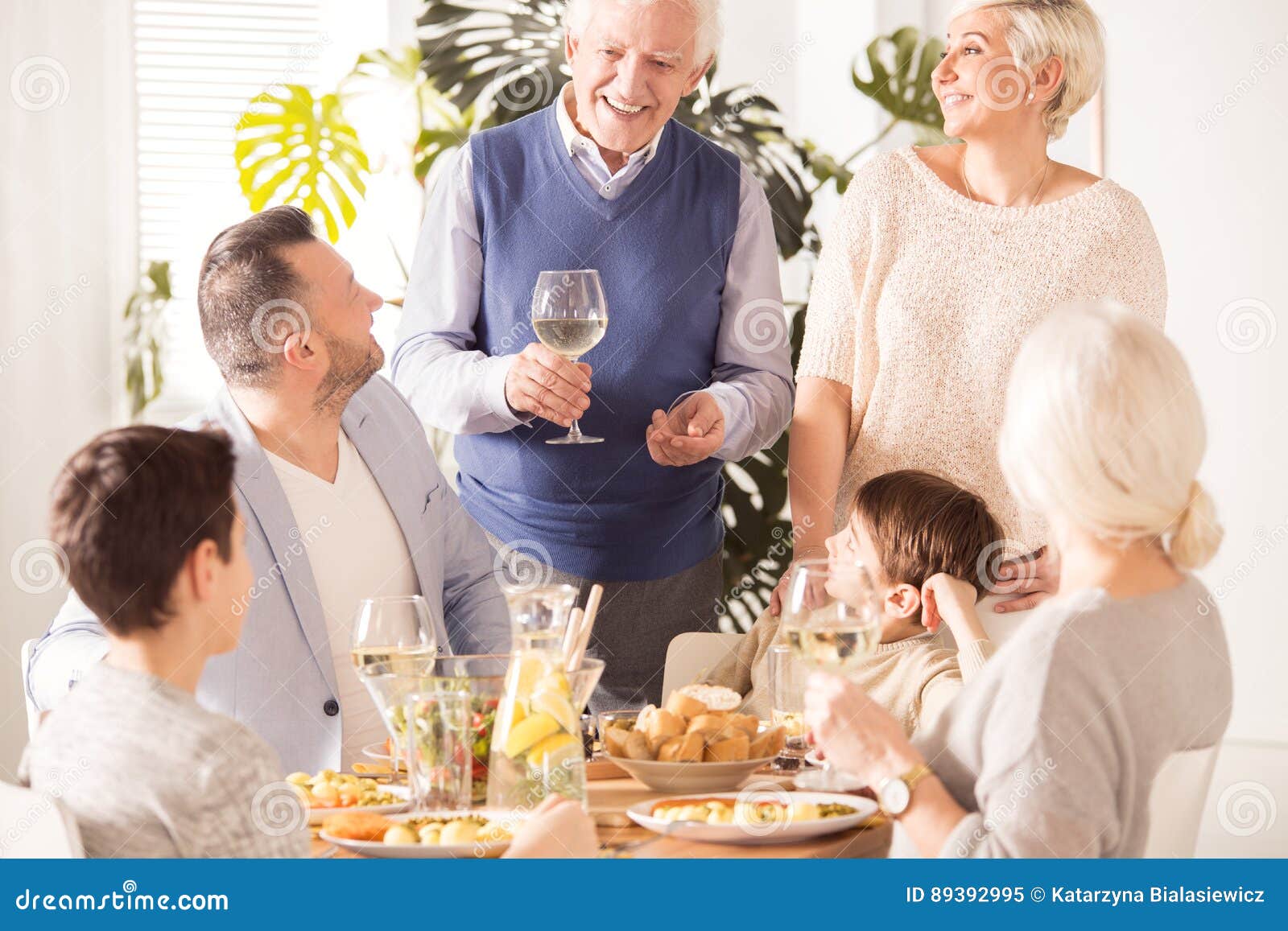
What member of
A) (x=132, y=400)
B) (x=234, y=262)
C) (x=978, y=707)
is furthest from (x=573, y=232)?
(x=132, y=400)

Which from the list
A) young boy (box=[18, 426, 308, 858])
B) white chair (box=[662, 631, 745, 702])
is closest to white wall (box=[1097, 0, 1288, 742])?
white chair (box=[662, 631, 745, 702])

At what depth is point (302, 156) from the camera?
4.16m

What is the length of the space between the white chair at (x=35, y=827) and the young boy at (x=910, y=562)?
4.24 ft

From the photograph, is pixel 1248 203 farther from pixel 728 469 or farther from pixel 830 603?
pixel 830 603

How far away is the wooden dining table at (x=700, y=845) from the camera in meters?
1.43

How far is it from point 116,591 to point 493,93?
3.16 meters

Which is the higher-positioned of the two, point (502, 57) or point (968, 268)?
point (502, 57)

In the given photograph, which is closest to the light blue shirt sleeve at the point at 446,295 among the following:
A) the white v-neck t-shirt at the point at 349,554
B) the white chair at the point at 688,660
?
the white v-neck t-shirt at the point at 349,554

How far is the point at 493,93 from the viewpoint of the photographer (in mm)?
4215

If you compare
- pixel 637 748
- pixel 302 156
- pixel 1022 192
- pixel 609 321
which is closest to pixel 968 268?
pixel 1022 192

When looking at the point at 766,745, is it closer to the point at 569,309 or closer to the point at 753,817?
the point at 753,817

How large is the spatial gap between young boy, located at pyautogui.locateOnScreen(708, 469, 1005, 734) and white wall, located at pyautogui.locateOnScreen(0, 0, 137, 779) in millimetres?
2761

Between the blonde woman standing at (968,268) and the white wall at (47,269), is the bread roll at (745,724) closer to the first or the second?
the blonde woman standing at (968,268)

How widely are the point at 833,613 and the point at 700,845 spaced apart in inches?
11.4
